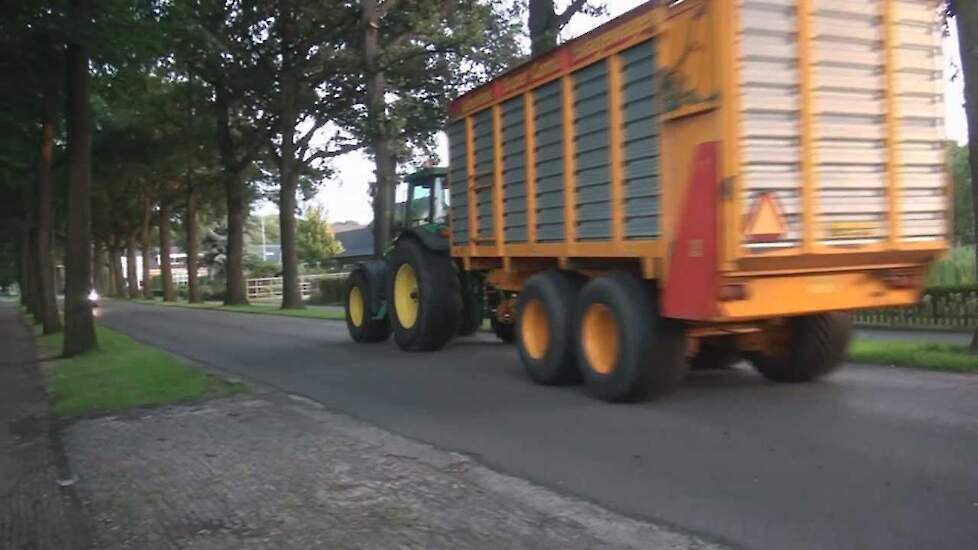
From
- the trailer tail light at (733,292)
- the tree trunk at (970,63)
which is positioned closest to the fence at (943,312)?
the tree trunk at (970,63)

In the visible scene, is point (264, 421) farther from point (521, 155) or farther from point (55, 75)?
point (55, 75)

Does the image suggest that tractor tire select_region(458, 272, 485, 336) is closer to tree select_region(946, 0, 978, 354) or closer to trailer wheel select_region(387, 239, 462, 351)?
trailer wheel select_region(387, 239, 462, 351)

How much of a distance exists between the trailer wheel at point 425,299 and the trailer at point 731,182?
3584 mm

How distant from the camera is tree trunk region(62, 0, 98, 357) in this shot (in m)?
14.4

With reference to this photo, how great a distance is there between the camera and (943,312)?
1588cm

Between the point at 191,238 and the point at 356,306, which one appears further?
the point at 191,238

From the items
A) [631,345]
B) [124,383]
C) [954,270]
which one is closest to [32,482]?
[124,383]

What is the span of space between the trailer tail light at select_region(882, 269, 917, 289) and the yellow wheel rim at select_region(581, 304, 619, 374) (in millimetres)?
2494

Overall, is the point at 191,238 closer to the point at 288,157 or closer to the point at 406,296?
the point at 288,157

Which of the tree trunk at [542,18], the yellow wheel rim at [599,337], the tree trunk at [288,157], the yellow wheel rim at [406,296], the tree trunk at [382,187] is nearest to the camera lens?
the yellow wheel rim at [599,337]

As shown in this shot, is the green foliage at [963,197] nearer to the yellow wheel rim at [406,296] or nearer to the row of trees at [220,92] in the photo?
the row of trees at [220,92]

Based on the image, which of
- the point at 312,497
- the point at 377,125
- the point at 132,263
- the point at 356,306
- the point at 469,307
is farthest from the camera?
the point at 132,263

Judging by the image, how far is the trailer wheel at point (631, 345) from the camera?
822 centimetres

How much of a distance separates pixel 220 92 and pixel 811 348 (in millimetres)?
25434
